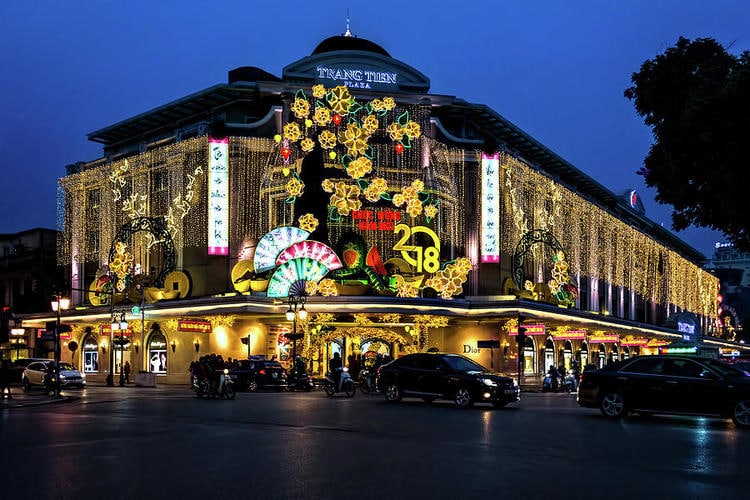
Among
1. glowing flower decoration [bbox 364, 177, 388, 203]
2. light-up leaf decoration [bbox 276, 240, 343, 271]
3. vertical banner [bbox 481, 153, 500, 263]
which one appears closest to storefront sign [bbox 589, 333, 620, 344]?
vertical banner [bbox 481, 153, 500, 263]

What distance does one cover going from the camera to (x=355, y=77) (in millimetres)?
54844

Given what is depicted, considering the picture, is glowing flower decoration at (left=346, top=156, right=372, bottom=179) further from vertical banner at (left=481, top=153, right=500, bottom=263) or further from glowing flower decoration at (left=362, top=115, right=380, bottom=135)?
vertical banner at (left=481, top=153, right=500, bottom=263)

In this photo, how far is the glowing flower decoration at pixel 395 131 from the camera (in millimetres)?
53250

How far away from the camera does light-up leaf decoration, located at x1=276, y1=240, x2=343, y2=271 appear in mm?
49531

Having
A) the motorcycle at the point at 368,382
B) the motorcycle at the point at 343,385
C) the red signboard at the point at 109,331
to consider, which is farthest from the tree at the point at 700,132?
the red signboard at the point at 109,331

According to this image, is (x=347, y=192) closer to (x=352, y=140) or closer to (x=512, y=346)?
(x=352, y=140)

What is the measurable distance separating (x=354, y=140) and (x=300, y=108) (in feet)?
12.2

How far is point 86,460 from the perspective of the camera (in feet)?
42.4

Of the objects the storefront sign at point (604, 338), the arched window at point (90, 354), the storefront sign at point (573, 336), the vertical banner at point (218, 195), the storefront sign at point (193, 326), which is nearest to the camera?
the storefront sign at point (193, 326)

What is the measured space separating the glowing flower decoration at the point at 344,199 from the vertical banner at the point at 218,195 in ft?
20.5

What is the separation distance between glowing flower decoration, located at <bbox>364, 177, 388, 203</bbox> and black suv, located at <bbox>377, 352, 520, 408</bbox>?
2391cm

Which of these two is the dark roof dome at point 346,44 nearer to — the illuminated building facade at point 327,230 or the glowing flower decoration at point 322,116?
the illuminated building facade at point 327,230

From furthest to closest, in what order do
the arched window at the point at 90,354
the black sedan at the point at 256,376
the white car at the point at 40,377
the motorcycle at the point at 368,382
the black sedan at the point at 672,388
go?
the arched window at the point at 90,354 < the white car at the point at 40,377 < the black sedan at the point at 256,376 < the motorcycle at the point at 368,382 < the black sedan at the point at 672,388

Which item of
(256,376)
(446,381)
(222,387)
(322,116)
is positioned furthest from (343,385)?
(322,116)
